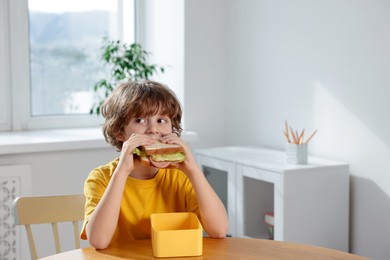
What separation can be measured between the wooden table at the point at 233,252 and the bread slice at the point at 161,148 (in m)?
0.23

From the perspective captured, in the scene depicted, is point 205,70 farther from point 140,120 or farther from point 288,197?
point 140,120

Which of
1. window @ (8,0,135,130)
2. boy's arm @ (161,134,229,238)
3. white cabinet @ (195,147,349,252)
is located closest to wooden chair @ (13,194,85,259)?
boy's arm @ (161,134,229,238)

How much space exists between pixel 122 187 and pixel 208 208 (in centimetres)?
24

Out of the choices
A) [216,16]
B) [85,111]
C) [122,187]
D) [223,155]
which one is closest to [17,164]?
[85,111]

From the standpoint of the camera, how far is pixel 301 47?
313 cm

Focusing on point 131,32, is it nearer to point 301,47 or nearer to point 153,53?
point 153,53

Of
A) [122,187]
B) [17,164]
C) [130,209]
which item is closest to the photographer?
[122,187]

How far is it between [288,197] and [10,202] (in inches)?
48.7

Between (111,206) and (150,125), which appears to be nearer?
(111,206)

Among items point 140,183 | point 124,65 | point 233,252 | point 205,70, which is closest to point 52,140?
point 124,65

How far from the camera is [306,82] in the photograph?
311 centimetres

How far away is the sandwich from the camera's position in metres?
1.71

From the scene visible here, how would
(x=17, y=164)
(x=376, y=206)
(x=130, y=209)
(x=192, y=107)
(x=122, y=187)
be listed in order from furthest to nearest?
1. (x=192, y=107)
2. (x=17, y=164)
3. (x=376, y=206)
4. (x=130, y=209)
5. (x=122, y=187)

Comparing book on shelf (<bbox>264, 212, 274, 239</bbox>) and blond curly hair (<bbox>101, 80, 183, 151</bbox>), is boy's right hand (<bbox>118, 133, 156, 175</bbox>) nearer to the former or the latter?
blond curly hair (<bbox>101, 80, 183, 151</bbox>)
